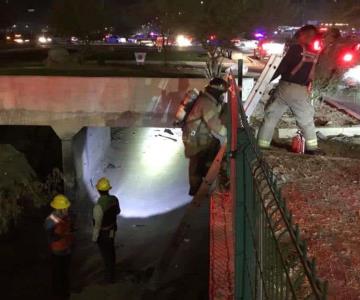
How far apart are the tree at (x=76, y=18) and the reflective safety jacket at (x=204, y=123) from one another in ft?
118

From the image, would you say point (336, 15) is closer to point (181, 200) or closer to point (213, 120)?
point (181, 200)

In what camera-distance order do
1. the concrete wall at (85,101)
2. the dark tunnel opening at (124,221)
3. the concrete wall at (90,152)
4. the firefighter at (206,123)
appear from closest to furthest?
1. the firefighter at (206,123)
2. the dark tunnel opening at (124,221)
3. the concrete wall at (85,101)
4. the concrete wall at (90,152)

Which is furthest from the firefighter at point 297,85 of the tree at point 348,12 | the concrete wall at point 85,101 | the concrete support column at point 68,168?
the tree at point 348,12

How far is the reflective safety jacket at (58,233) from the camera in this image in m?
6.75

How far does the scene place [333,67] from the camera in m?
10.0

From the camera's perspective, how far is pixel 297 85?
6562 millimetres

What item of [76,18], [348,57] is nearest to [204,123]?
[348,57]

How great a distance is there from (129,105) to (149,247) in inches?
143

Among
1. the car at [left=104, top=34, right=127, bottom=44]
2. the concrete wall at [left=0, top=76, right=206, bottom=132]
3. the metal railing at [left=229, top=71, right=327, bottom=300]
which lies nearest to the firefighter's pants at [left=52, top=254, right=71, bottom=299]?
the metal railing at [left=229, top=71, right=327, bottom=300]

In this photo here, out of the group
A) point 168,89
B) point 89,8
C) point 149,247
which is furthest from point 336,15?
point 89,8

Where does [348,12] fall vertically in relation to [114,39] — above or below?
above

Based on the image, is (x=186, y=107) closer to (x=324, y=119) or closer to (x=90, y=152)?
(x=324, y=119)

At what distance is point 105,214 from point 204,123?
1817 millimetres

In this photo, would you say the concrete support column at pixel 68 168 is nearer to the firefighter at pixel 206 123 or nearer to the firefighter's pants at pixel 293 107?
the firefighter at pixel 206 123
